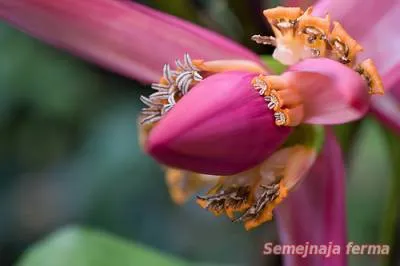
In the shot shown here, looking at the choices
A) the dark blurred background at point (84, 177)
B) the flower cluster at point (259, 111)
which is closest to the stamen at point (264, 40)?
the flower cluster at point (259, 111)

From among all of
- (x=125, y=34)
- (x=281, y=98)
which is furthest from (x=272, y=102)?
(x=125, y=34)

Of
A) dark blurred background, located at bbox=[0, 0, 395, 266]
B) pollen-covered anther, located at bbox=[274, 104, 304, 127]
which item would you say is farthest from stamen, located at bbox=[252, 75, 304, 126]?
dark blurred background, located at bbox=[0, 0, 395, 266]

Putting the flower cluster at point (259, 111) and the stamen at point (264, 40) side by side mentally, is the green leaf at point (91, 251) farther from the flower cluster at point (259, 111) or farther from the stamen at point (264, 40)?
the stamen at point (264, 40)

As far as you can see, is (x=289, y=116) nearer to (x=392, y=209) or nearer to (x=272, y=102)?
(x=272, y=102)

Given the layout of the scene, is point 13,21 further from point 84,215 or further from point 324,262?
point 324,262

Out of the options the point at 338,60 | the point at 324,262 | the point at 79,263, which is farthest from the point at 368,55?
the point at 79,263

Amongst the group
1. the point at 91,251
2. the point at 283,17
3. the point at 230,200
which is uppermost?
the point at 283,17
